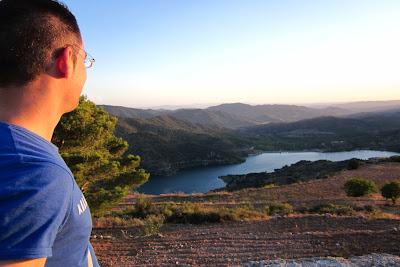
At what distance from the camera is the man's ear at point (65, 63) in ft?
2.65

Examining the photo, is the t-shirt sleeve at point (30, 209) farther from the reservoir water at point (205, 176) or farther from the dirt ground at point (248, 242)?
the reservoir water at point (205, 176)

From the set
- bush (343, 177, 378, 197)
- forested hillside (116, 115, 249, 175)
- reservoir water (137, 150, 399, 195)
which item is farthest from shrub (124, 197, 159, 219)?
forested hillside (116, 115, 249, 175)

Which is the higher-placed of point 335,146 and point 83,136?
point 83,136

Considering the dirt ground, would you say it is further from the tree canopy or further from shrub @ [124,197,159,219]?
shrub @ [124,197,159,219]

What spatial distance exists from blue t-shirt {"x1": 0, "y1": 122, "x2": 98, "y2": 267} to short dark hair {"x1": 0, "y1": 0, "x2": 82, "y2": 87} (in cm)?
19

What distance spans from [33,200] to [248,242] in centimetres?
531

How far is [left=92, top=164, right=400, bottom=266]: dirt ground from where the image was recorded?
176 inches

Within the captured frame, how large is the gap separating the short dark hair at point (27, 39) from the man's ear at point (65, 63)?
0.02 metres

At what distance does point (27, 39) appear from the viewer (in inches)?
28.2

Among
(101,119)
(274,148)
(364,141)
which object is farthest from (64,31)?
(364,141)

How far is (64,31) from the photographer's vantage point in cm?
83

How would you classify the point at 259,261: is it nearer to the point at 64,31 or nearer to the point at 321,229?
the point at 321,229

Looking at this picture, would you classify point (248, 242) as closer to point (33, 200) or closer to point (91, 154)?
point (91, 154)

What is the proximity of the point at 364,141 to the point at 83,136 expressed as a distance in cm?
7231
